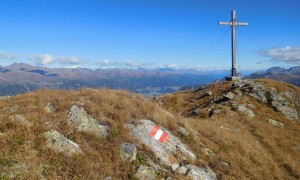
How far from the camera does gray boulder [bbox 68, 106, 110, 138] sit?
1427 cm

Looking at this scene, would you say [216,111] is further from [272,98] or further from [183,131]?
[183,131]

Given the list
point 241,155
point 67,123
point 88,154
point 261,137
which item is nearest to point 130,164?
point 88,154

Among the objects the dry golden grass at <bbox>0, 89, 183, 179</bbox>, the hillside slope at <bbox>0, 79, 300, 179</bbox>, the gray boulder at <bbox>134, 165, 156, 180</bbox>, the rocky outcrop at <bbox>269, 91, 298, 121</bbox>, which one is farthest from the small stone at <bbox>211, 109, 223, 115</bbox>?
the gray boulder at <bbox>134, 165, 156, 180</bbox>

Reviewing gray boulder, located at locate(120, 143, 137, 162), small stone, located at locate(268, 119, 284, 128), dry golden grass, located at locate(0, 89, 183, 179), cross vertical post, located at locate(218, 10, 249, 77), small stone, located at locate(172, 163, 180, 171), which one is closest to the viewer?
dry golden grass, located at locate(0, 89, 183, 179)

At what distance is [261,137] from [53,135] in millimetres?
17939

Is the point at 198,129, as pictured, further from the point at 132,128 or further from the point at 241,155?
the point at 132,128

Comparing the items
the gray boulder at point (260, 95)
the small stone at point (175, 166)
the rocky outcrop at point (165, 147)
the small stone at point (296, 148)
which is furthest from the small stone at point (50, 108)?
the gray boulder at point (260, 95)

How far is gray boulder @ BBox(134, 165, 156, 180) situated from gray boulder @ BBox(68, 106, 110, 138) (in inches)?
104

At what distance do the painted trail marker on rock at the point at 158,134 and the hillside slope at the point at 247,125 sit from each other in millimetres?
2653

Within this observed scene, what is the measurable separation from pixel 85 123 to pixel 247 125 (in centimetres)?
1761

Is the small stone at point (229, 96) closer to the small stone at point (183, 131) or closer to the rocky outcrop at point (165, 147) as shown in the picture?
the small stone at point (183, 131)

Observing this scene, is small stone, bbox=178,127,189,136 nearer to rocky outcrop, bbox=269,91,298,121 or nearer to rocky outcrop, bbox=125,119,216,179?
rocky outcrop, bbox=125,119,216,179

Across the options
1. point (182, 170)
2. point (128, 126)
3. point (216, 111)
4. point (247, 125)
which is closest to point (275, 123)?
point (247, 125)

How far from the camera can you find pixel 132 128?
50.0 feet
